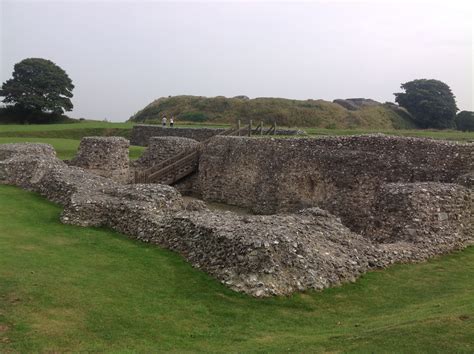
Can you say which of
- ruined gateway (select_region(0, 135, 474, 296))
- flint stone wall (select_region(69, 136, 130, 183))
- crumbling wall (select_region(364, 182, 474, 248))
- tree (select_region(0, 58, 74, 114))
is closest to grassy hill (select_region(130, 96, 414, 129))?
tree (select_region(0, 58, 74, 114))

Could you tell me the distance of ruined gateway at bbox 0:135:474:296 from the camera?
1188 centimetres

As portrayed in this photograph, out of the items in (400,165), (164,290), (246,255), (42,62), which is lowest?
(164,290)

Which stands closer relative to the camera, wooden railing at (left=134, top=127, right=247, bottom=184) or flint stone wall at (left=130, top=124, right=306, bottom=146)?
wooden railing at (left=134, top=127, right=247, bottom=184)

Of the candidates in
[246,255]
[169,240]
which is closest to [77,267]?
[169,240]

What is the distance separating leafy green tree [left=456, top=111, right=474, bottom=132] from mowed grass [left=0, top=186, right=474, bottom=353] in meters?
50.8

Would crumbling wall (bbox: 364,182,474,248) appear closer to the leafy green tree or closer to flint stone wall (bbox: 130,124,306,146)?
flint stone wall (bbox: 130,124,306,146)

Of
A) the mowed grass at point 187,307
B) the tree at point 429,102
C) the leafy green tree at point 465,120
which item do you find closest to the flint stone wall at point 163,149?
the mowed grass at point 187,307

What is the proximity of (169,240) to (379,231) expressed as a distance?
6453mm

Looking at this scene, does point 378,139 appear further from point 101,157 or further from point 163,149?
point 163,149

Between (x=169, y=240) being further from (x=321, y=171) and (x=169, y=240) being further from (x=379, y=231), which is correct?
(x=321, y=171)

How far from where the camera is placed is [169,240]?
46.8ft

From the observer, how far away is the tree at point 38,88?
60.4m

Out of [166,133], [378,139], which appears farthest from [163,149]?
[378,139]

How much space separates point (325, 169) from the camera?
21.5 metres
